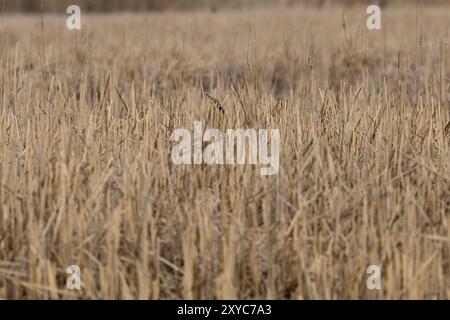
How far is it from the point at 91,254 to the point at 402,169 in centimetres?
125

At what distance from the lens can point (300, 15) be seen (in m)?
11.0

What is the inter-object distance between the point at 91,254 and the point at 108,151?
746mm

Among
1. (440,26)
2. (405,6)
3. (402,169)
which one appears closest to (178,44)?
(440,26)

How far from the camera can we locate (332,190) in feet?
9.52

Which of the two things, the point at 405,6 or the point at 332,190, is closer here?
the point at 332,190

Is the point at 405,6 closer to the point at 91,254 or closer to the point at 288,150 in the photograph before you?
the point at 288,150

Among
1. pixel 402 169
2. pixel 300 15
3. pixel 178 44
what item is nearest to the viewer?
pixel 402 169

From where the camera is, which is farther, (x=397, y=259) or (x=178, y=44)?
(x=178, y=44)

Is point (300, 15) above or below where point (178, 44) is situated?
above
